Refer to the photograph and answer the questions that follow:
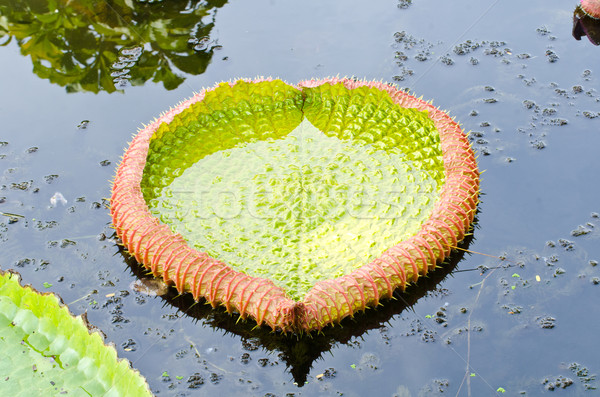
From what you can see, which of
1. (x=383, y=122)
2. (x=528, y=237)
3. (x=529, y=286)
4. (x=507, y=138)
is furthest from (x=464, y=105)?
(x=529, y=286)

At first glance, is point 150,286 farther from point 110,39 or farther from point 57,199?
point 110,39

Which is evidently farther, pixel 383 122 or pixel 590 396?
pixel 383 122

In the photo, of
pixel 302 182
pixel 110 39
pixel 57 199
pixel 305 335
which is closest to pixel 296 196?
pixel 302 182

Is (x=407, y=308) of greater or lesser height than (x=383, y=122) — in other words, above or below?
below

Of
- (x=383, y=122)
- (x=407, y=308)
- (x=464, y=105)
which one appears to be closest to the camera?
(x=407, y=308)

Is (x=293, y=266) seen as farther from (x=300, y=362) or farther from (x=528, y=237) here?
(x=528, y=237)

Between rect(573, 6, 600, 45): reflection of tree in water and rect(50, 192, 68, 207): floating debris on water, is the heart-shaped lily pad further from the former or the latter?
rect(573, 6, 600, 45): reflection of tree in water

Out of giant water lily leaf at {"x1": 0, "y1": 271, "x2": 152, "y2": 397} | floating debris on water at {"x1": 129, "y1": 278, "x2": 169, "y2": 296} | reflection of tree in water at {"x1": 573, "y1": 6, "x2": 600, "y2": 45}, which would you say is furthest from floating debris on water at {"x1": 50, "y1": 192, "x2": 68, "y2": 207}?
reflection of tree in water at {"x1": 573, "y1": 6, "x2": 600, "y2": 45}
